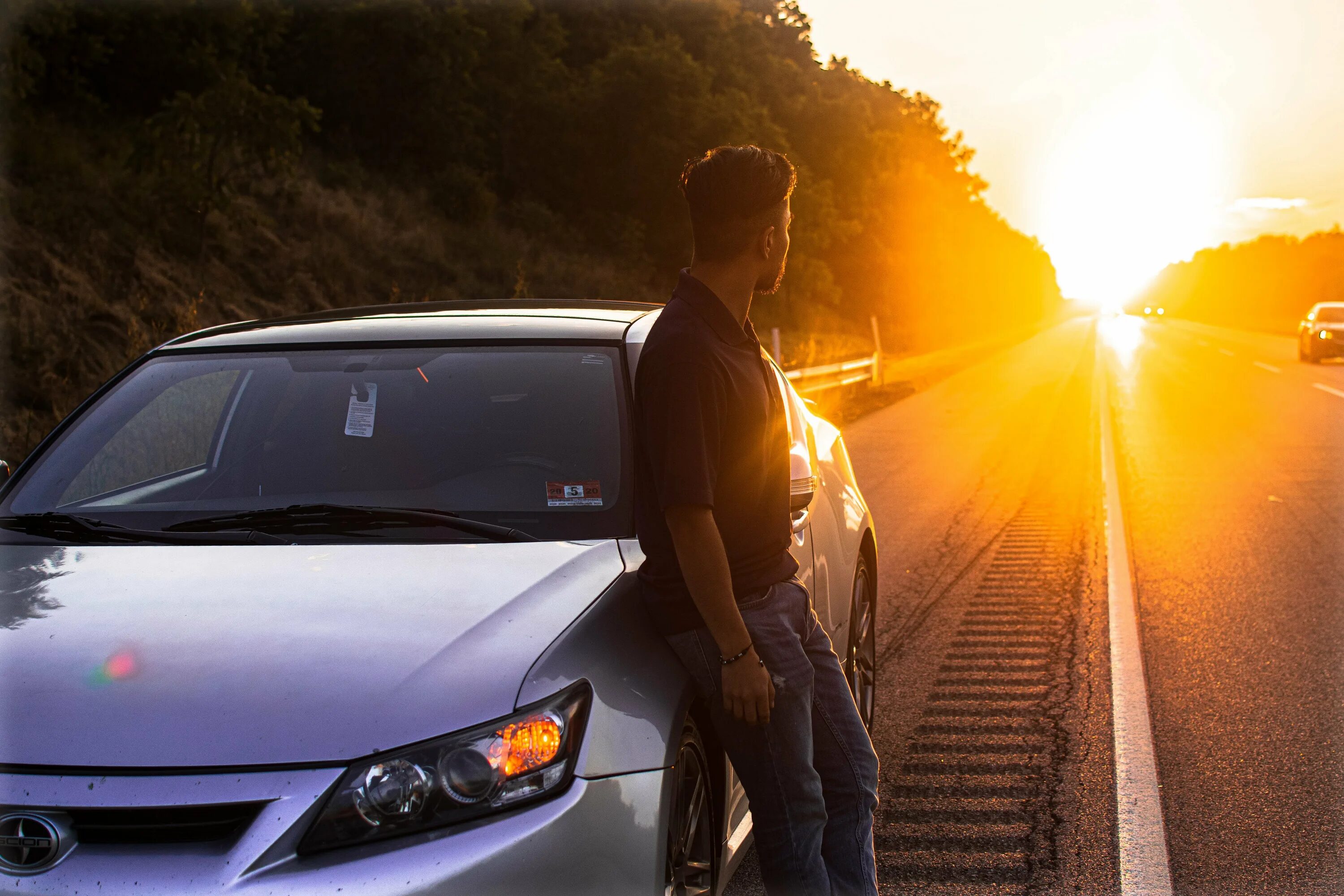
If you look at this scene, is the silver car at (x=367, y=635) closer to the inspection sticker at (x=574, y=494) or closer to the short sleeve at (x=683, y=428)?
the inspection sticker at (x=574, y=494)

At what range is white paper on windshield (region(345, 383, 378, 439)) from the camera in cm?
351

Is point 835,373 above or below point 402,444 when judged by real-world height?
below

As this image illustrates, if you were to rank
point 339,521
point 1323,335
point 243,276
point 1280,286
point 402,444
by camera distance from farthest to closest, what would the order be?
point 1280,286, point 1323,335, point 243,276, point 402,444, point 339,521

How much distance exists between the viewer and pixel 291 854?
6.76 feet

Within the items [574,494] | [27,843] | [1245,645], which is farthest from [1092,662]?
[27,843]

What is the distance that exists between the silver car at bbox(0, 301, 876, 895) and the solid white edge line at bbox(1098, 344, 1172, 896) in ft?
3.71

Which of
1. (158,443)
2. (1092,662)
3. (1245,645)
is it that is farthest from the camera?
(158,443)

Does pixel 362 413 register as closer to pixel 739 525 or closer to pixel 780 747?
pixel 739 525

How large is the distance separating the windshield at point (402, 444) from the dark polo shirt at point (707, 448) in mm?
509

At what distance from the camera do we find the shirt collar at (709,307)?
2559mm

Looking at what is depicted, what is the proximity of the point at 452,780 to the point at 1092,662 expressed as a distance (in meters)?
4.42

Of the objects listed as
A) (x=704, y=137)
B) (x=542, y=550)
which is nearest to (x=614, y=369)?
(x=542, y=550)

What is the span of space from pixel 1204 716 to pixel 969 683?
3.19 feet

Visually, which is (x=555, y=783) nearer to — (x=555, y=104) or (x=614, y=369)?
(x=614, y=369)
